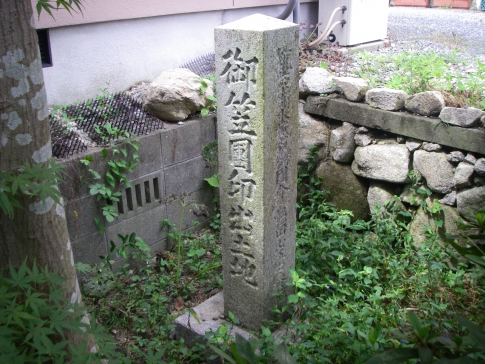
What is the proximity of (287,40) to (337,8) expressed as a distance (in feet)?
11.3

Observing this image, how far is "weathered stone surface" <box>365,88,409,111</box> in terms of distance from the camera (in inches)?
165

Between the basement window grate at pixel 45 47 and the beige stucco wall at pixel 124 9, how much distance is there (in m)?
0.10

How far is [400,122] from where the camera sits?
4191 mm

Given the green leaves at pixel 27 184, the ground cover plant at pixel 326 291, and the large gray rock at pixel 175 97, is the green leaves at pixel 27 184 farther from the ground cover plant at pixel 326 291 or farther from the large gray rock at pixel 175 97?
the large gray rock at pixel 175 97

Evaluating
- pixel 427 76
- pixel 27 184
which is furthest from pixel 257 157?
pixel 427 76

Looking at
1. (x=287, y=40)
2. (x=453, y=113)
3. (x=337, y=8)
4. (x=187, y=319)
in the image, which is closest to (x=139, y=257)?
(x=187, y=319)

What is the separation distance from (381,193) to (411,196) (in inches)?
11.1

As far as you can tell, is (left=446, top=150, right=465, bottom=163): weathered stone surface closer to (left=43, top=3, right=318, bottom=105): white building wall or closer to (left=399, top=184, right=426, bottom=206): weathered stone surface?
(left=399, top=184, right=426, bottom=206): weathered stone surface

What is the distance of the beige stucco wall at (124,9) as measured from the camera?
4213 millimetres

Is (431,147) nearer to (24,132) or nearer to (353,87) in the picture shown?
(353,87)

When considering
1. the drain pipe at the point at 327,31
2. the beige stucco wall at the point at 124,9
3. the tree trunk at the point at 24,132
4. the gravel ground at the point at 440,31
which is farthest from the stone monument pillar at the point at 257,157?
the gravel ground at the point at 440,31

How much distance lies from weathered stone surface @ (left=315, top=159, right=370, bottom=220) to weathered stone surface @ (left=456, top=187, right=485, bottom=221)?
901 mm

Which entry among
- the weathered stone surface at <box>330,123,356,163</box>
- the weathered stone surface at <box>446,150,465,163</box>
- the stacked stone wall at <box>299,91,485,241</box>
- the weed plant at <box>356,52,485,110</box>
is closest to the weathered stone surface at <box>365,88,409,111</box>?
the stacked stone wall at <box>299,91,485,241</box>

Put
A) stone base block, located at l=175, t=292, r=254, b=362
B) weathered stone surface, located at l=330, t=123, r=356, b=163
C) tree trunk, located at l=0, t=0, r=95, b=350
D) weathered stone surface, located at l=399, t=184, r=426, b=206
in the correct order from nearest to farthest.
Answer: tree trunk, located at l=0, t=0, r=95, b=350 < stone base block, located at l=175, t=292, r=254, b=362 < weathered stone surface, located at l=399, t=184, r=426, b=206 < weathered stone surface, located at l=330, t=123, r=356, b=163
